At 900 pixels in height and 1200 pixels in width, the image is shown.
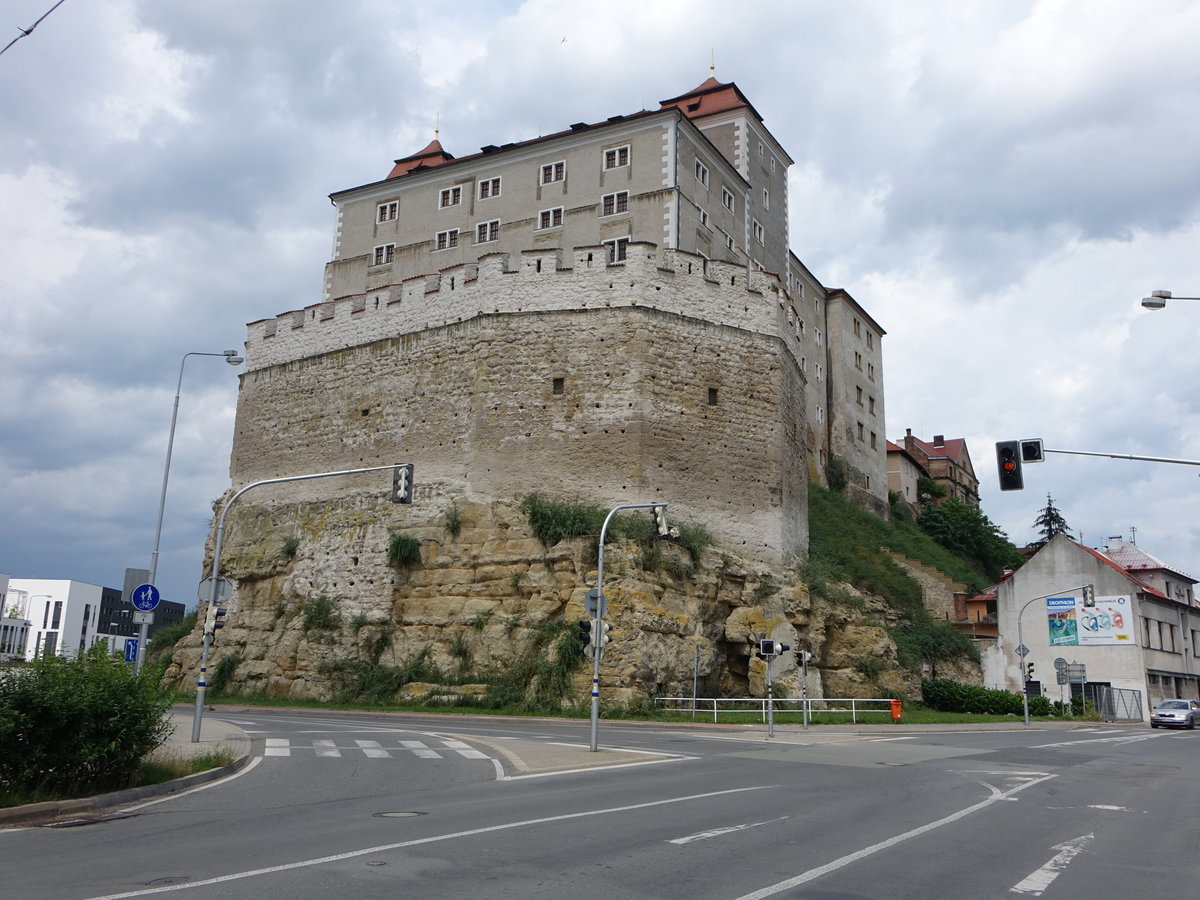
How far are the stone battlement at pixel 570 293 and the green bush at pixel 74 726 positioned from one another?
24.1m

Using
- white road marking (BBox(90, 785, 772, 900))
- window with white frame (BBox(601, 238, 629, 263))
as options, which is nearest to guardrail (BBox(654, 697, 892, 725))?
window with white frame (BBox(601, 238, 629, 263))

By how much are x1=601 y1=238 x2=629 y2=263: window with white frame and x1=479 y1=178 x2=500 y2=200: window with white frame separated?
22.7ft

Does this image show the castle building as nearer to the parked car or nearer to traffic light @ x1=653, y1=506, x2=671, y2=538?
traffic light @ x1=653, y1=506, x2=671, y2=538

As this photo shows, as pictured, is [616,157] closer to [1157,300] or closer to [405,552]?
[405,552]

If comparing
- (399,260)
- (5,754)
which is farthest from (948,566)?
(5,754)

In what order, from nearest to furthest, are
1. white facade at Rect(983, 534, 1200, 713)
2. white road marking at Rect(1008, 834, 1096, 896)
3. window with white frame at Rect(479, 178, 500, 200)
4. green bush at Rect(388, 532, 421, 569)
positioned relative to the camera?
white road marking at Rect(1008, 834, 1096, 896), green bush at Rect(388, 532, 421, 569), window with white frame at Rect(479, 178, 500, 200), white facade at Rect(983, 534, 1200, 713)

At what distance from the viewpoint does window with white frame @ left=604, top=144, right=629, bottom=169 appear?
133 ft

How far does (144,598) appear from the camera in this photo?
19.9m

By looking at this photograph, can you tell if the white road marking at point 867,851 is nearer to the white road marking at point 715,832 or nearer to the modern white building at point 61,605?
the white road marking at point 715,832

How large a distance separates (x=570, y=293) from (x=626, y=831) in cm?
2669

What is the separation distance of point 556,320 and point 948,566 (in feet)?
94.2

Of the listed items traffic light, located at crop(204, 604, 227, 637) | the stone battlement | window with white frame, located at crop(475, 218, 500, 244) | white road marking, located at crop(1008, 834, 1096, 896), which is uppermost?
window with white frame, located at crop(475, 218, 500, 244)

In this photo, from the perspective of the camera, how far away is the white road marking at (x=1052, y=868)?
289 inches

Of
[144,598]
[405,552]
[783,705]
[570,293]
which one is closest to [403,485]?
[144,598]
